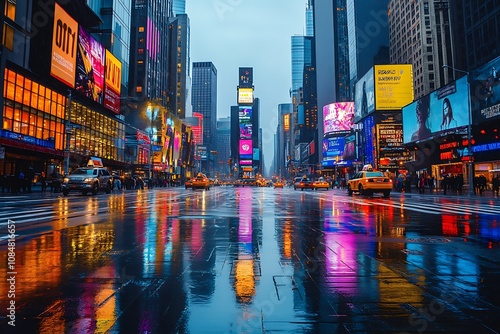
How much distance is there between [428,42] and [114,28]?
90.1 meters

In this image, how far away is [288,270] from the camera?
14.8 ft

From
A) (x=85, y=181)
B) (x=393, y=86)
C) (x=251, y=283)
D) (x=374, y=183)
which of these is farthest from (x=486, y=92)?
(x=251, y=283)

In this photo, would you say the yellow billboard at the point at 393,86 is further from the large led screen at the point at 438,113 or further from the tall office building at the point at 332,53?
→ the tall office building at the point at 332,53

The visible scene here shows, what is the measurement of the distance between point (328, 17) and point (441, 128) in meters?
149

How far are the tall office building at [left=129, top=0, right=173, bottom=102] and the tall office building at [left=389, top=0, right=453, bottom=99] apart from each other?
81919 mm

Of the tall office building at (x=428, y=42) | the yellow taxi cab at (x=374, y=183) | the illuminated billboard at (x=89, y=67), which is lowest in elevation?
the yellow taxi cab at (x=374, y=183)

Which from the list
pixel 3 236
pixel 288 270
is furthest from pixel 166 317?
pixel 3 236

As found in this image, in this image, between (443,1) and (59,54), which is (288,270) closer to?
(59,54)

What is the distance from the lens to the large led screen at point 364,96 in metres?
87.2

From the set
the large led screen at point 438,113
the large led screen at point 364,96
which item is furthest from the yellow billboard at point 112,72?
the large led screen at point 364,96

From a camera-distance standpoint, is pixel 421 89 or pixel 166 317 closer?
pixel 166 317

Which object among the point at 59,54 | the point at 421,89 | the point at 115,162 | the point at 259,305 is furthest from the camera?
the point at 421,89

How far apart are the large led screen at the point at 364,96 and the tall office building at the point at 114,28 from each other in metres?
58.2

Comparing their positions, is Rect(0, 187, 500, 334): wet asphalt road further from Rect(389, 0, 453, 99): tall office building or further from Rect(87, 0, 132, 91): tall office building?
Rect(389, 0, 453, 99): tall office building
